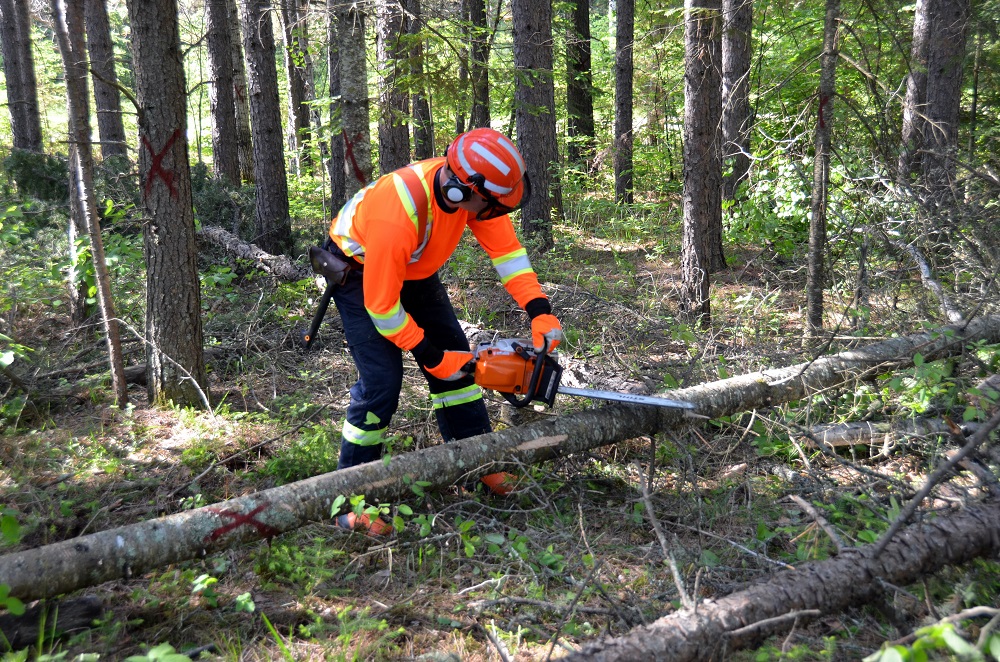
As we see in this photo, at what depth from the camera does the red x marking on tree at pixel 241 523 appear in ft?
9.49

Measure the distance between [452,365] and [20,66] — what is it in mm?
14616

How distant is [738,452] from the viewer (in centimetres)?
421

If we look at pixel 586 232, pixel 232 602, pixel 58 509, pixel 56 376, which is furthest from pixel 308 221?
pixel 232 602

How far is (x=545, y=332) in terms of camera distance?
3568 millimetres

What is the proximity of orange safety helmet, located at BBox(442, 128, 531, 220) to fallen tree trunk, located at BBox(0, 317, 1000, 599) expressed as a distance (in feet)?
4.24

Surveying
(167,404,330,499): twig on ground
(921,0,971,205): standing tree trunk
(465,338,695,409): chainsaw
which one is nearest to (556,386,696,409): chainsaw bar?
(465,338,695,409): chainsaw

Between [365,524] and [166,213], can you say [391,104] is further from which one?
[365,524]

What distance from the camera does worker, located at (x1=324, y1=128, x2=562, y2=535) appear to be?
10.6ft

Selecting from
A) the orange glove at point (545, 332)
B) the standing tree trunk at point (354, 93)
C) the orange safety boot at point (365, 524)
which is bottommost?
the orange safety boot at point (365, 524)

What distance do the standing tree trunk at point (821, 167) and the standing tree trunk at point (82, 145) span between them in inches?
202

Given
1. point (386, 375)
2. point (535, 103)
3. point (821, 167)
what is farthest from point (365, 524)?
point (535, 103)

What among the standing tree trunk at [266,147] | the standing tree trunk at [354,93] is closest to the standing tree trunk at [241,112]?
the standing tree trunk at [266,147]

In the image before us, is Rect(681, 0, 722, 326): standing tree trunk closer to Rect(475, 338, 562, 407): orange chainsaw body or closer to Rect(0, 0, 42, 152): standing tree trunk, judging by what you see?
Rect(475, 338, 562, 407): orange chainsaw body

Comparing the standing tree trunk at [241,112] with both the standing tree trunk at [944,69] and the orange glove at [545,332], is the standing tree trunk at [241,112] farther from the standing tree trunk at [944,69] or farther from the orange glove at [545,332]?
the standing tree trunk at [944,69]
